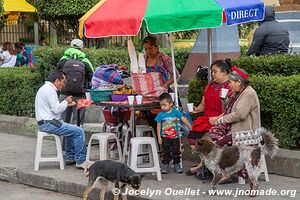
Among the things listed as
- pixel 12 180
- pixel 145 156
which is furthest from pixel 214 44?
pixel 12 180

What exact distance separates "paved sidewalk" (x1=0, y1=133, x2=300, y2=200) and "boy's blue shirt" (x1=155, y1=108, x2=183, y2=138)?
23.9 inches

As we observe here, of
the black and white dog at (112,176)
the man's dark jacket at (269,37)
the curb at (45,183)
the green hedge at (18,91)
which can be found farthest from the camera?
the green hedge at (18,91)

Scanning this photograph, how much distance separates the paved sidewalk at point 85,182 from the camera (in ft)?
26.9

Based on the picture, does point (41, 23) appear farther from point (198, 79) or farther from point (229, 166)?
point (229, 166)

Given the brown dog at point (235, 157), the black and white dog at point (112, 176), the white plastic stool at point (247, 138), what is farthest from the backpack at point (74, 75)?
the white plastic stool at point (247, 138)

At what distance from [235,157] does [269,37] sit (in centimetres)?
347

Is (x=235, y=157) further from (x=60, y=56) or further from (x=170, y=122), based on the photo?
(x=60, y=56)

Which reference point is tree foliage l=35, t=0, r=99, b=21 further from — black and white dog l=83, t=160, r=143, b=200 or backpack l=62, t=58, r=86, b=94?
black and white dog l=83, t=160, r=143, b=200

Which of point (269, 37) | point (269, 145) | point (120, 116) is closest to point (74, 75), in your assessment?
point (120, 116)

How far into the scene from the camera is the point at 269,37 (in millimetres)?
10938

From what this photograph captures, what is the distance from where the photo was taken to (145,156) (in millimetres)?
9758

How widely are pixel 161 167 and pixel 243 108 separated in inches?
69.9

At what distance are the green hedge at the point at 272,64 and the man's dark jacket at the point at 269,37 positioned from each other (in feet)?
2.37

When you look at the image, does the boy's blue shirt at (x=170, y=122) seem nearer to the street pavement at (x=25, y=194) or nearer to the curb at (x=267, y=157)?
the curb at (x=267, y=157)
